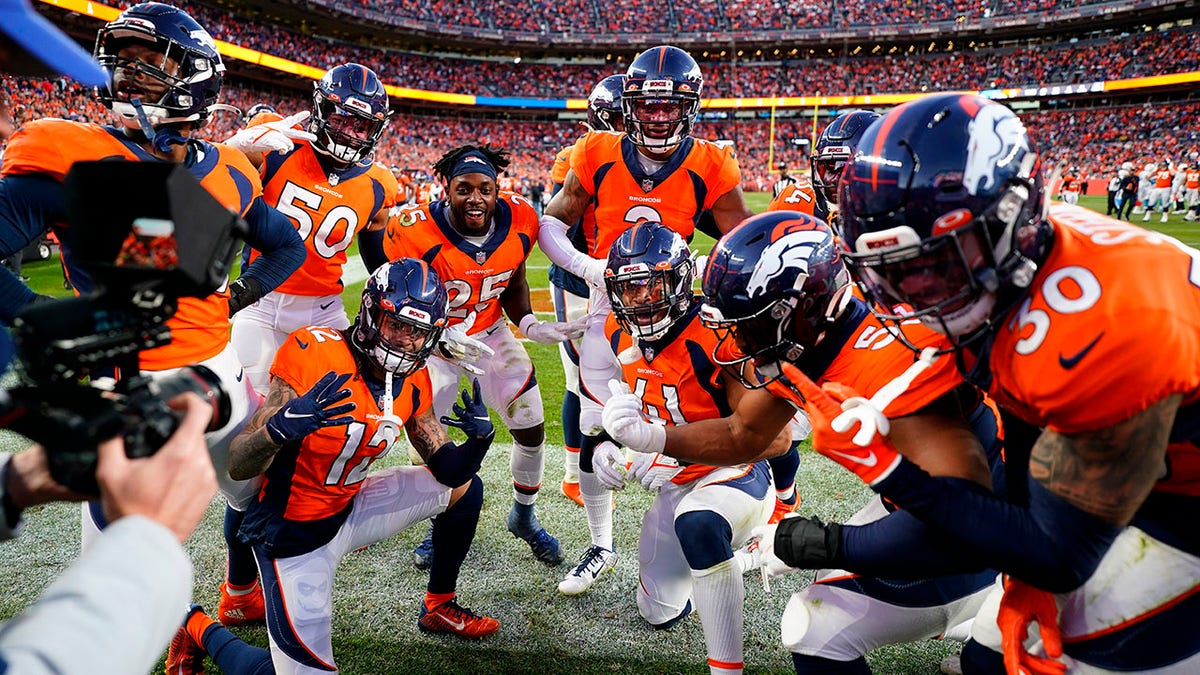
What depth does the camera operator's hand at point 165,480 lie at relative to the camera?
1.15m

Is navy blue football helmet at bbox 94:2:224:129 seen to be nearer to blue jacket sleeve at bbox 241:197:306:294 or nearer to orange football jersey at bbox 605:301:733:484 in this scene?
blue jacket sleeve at bbox 241:197:306:294

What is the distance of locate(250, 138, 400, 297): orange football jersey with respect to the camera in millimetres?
4199

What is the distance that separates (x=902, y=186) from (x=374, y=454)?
2.28 m

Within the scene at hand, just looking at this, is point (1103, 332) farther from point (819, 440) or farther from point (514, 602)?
point (514, 602)

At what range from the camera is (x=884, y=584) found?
2293 mm

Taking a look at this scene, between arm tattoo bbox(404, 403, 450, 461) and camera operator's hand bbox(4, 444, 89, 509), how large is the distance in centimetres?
194

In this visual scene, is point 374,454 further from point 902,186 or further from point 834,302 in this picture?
point 902,186

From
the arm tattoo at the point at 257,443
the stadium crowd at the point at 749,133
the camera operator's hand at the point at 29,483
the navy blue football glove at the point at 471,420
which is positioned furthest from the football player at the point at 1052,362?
the stadium crowd at the point at 749,133

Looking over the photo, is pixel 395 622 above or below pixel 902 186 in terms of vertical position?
below

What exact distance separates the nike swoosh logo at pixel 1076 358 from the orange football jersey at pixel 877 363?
0.49m

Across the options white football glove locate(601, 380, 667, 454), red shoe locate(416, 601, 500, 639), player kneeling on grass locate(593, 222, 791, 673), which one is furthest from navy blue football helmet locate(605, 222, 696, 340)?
red shoe locate(416, 601, 500, 639)

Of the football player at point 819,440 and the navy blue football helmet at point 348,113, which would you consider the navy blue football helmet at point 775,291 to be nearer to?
the football player at point 819,440

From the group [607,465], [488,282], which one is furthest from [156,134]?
[607,465]

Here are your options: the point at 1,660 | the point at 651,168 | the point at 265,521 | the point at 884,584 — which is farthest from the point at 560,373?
the point at 1,660
